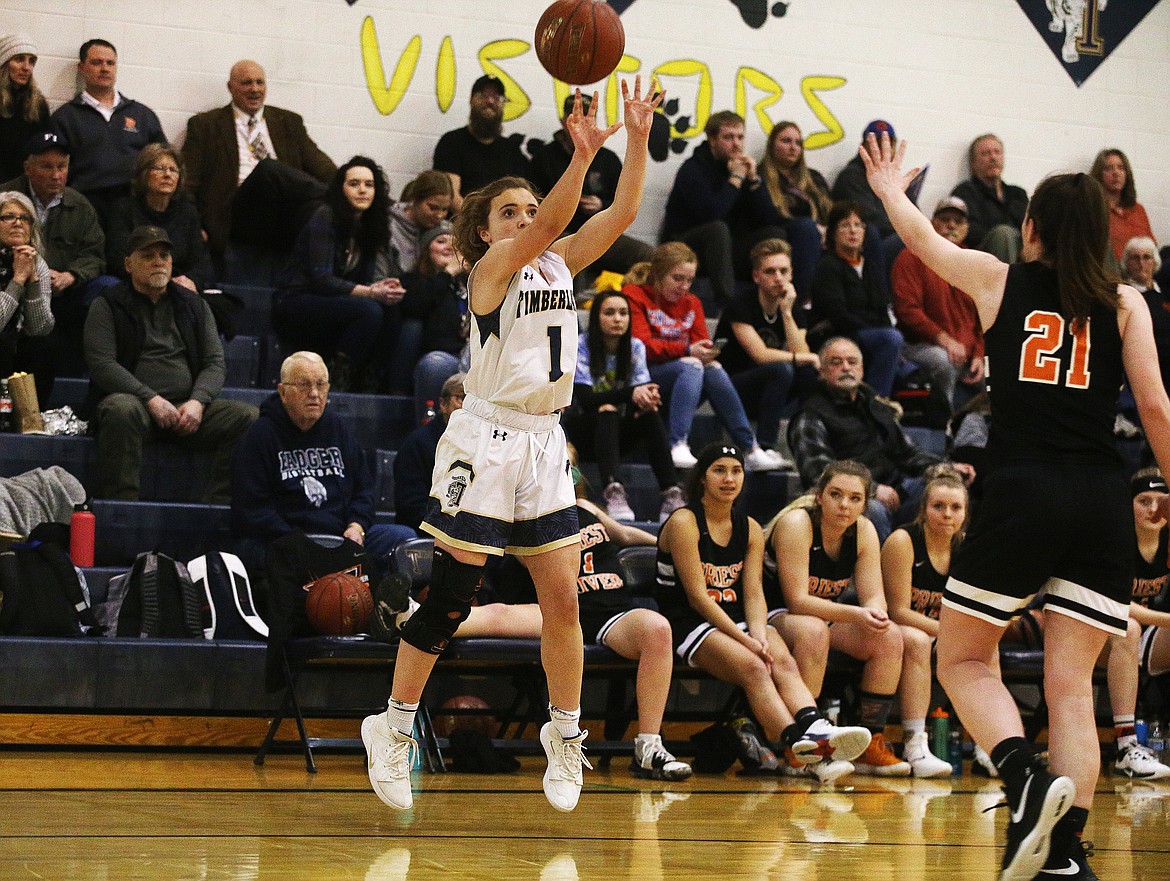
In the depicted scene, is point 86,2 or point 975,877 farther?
point 86,2

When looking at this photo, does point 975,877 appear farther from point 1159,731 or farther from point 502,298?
point 1159,731

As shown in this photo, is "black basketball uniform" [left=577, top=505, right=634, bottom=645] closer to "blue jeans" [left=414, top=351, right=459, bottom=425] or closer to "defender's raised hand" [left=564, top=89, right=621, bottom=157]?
"blue jeans" [left=414, top=351, right=459, bottom=425]

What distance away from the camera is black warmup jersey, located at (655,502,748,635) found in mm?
6422

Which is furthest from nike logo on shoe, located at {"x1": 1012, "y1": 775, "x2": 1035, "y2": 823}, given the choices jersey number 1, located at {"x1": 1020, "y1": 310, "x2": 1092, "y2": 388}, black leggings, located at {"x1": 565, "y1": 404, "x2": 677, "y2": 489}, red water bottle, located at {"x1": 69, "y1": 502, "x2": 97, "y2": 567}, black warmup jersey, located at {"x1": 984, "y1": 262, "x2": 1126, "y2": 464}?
red water bottle, located at {"x1": 69, "y1": 502, "x2": 97, "y2": 567}

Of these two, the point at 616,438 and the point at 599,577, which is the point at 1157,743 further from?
the point at 616,438

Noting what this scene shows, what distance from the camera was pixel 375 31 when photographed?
10.1 metres

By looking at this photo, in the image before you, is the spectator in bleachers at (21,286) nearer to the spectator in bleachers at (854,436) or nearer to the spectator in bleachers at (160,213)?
the spectator in bleachers at (160,213)

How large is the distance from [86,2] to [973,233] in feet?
20.9

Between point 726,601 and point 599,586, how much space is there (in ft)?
1.94

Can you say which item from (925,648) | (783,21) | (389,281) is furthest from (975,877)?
(783,21)

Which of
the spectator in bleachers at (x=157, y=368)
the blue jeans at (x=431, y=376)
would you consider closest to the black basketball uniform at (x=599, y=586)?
the blue jeans at (x=431, y=376)

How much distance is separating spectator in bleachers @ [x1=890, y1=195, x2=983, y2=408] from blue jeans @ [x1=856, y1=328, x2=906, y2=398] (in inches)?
26.9

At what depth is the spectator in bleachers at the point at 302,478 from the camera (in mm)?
6582

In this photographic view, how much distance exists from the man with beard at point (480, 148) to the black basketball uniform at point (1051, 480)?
6.38m
